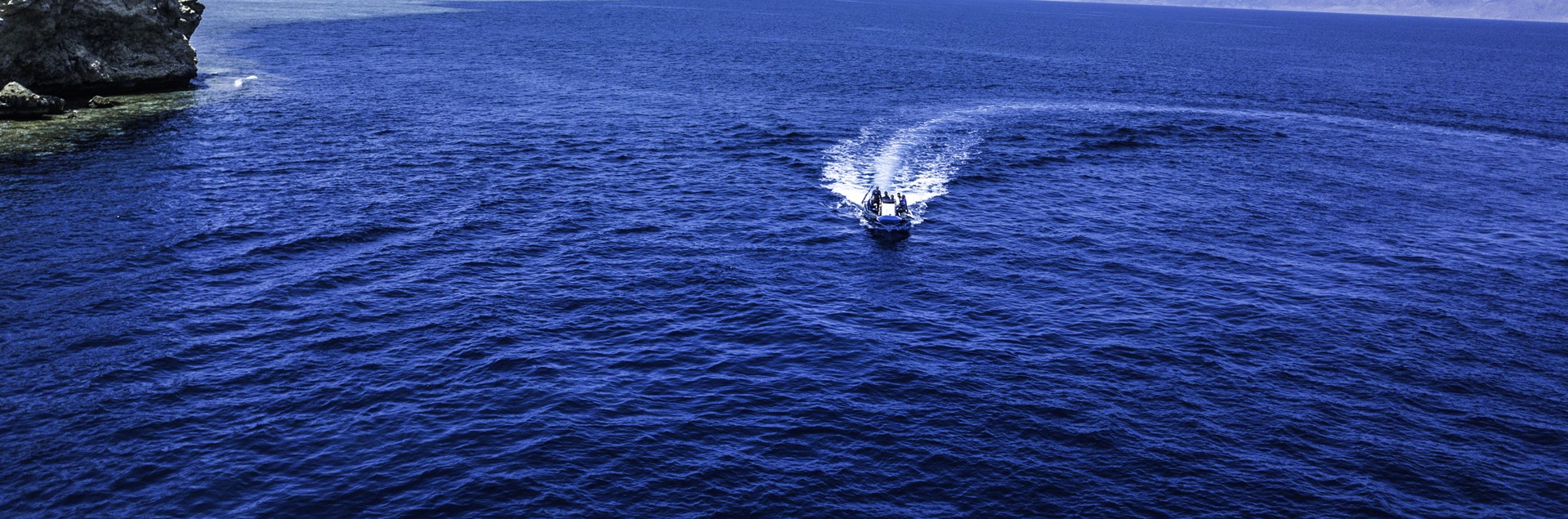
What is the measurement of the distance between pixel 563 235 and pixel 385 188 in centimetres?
1899

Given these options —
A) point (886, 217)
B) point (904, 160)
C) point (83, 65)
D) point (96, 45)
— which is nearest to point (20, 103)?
point (83, 65)

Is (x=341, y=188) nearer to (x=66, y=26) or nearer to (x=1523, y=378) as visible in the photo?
(x=66, y=26)

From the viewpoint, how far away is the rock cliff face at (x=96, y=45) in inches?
3915

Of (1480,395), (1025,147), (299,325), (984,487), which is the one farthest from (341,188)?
(1480,395)

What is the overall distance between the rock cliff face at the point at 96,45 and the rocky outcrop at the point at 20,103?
4914mm

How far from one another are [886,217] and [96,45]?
94.9m

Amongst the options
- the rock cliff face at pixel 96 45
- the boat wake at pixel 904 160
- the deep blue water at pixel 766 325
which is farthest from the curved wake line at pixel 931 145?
the rock cliff face at pixel 96 45

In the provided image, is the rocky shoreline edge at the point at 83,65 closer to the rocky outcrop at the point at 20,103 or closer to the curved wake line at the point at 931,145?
the rocky outcrop at the point at 20,103

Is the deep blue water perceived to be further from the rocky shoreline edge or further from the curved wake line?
the rocky shoreline edge

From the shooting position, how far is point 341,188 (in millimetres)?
80062

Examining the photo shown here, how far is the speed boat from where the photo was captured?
236 feet

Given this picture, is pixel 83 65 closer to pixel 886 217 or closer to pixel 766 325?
pixel 886 217

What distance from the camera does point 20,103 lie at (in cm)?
9731

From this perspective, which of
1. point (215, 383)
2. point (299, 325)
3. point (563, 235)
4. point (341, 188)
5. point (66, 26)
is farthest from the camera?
point (66, 26)
